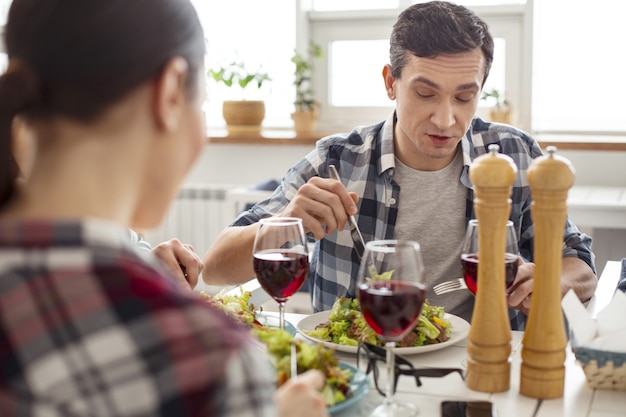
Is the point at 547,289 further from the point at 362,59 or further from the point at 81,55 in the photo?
the point at 362,59

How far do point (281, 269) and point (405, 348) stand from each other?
0.25 m

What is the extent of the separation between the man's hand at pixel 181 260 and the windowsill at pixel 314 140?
2352 millimetres

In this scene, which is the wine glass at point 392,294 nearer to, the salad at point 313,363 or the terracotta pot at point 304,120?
the salad at point 313,363

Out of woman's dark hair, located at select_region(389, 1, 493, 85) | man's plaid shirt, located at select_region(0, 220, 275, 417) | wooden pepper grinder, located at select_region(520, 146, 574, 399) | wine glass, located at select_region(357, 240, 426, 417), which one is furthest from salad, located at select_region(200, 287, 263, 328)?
woman's dark hair, located at select_region(389, 1, 493, 85)

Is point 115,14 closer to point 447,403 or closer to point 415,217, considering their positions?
point 447,403

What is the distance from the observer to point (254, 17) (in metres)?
4.39

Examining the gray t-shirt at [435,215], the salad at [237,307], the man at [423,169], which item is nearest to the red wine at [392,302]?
the salad at [237,307]

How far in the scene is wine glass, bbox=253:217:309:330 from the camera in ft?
4.41

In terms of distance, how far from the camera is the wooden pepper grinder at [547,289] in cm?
119

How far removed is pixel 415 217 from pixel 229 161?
7.76 feet

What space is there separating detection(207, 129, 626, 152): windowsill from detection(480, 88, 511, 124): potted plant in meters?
0.19

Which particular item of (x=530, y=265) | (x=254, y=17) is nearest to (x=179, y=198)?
(x=254, y=17)

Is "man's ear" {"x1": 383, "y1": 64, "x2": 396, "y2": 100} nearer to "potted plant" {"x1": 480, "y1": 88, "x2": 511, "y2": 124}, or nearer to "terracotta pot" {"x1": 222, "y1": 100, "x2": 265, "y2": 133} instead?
"potted plant" {"x1": 480, "y1": 88, "x2": 511, "y2": 124}

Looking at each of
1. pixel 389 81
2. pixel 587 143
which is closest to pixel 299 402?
pixel 389 81
